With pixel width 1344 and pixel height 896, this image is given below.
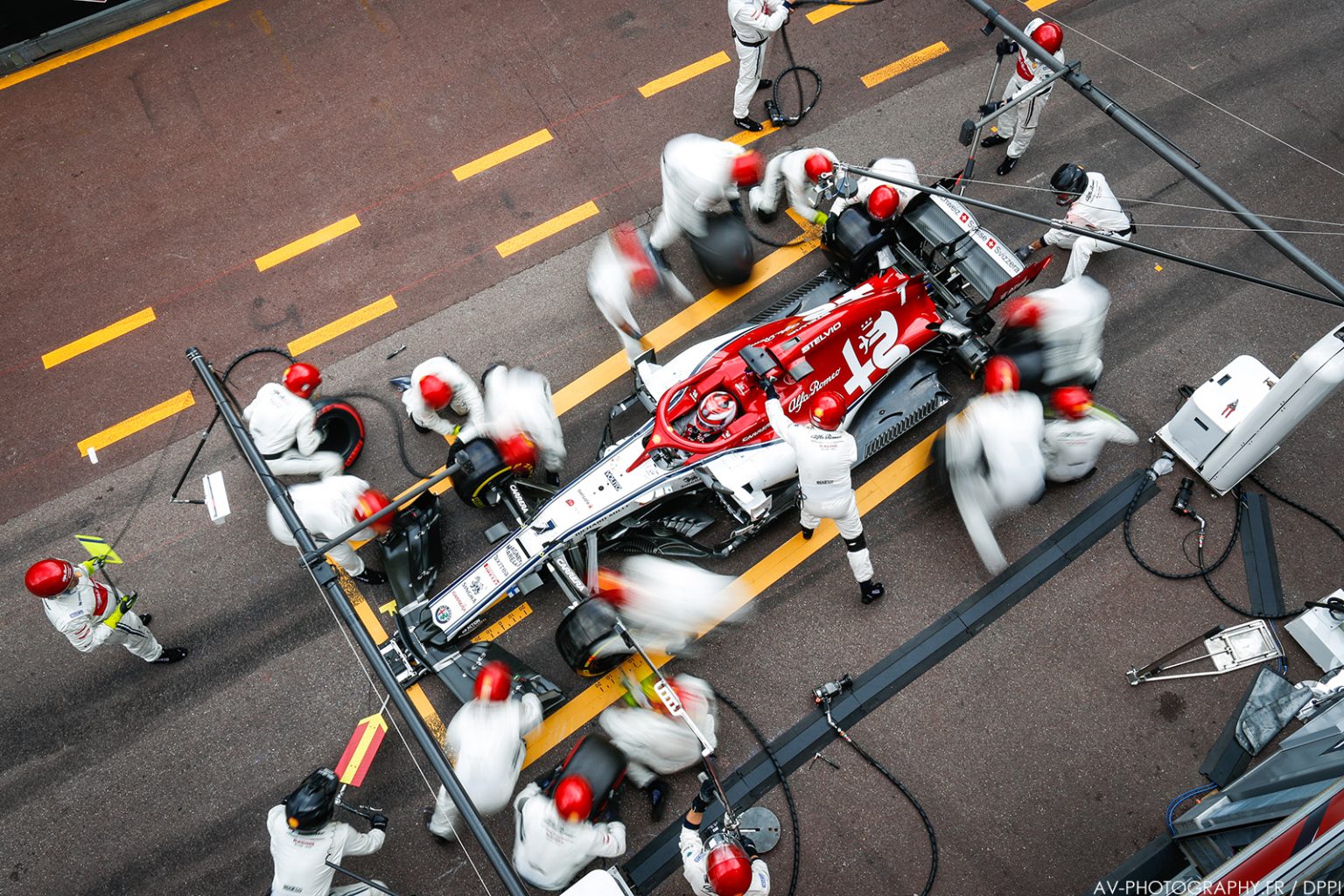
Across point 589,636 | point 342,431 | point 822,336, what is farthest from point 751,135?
point 589,636

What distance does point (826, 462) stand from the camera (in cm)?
655

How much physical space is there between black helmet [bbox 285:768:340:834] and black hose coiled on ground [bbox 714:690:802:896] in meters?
3.04

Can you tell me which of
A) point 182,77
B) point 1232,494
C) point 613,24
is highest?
point 182,77

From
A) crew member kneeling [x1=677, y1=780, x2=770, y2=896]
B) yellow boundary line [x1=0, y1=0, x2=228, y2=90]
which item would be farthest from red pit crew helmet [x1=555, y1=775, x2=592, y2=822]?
yellow boundary line [x1=0, y1=0, x2=228, y2=90]

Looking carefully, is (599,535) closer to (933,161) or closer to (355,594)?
(355,594)

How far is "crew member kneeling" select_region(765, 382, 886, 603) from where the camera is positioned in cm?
656

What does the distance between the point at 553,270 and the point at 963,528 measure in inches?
194

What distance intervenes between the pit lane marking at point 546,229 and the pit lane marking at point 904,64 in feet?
12.4

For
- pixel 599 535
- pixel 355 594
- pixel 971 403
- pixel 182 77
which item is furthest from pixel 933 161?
pixel 182 77

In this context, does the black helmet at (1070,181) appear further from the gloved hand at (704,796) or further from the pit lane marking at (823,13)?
the gloved hand at (704,796)

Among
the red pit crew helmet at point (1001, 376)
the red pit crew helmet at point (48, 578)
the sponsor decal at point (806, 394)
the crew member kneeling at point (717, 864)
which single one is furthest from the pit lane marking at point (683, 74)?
the crew member kneeling at point (717, 864)

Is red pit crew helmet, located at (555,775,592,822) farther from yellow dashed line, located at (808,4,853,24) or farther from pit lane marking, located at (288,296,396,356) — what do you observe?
yellow dashed line, located at (808,4,853,24)

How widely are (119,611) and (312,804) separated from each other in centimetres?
266

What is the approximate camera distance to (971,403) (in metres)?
7.29
